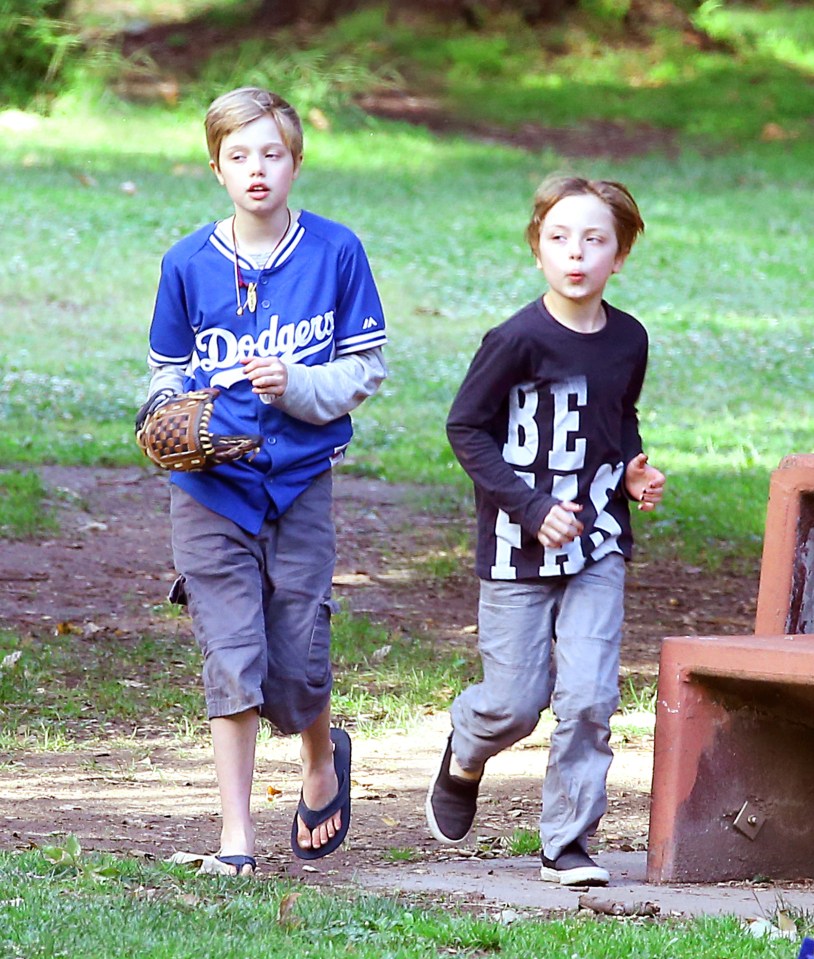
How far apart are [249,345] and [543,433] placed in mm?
708

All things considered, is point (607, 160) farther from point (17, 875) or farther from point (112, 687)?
point (17, 875)

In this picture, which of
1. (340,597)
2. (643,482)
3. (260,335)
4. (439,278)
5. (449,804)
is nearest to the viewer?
(260,335)

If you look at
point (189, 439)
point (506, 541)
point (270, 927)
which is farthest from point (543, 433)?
point (270, 927)

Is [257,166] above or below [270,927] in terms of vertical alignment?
above

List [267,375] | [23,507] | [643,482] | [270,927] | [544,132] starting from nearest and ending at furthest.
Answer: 1. [270,927]
2. [267,375]
3. [643,482]
4. [23,507]
5. [544,132]

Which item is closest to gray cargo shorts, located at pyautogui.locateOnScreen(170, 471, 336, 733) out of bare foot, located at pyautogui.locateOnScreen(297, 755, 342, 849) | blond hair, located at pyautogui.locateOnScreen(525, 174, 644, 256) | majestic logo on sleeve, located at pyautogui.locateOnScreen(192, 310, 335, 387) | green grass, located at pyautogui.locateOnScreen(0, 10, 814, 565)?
bare foot, located at pyautogui.locateOnScreen(297, 755, 342, 849)

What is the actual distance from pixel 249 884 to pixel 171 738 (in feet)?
6.79

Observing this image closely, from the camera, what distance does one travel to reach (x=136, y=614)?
743cm

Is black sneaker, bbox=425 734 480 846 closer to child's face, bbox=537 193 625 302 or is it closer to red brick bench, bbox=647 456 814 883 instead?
red brick bench, bbox=647 456 814 883

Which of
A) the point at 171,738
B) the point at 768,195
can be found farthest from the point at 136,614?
the point at 768,195

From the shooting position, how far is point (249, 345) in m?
4.18

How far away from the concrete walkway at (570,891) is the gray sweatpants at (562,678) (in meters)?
0.15

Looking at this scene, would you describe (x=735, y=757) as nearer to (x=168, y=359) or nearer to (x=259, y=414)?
(x=259, y=414)

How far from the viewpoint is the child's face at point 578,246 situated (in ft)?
14.0
